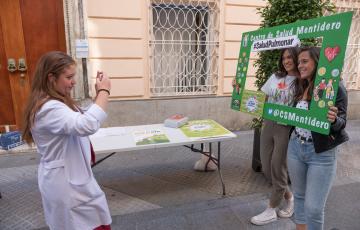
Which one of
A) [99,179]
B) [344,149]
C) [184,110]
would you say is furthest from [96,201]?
[344,149]

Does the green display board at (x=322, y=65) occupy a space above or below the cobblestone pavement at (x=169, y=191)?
above

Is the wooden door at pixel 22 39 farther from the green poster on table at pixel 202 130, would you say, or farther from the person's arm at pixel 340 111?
the person's arm at pixel 340 111

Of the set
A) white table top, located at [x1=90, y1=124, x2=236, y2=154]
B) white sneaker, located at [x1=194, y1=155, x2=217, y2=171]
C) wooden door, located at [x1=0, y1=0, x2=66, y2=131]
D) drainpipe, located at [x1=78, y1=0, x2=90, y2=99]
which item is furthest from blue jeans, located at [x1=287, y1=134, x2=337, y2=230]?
wooden door, located at [x1=0, y1=0, x2=66, y2=131]

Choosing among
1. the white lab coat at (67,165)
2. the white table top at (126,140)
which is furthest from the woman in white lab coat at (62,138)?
the white table top at (126,140)

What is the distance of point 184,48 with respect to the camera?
228 inches

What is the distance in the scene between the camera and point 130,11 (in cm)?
509

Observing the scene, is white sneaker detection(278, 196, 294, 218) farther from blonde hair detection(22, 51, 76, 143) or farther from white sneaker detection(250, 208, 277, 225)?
blonde hair detection(22, 51, 76, 143)

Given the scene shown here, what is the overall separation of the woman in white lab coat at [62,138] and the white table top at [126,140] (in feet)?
3.54

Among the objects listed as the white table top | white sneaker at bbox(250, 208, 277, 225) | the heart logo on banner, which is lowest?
white sneaker at bbox(250, 208, 277, 225)

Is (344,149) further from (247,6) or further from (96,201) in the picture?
(96,201)

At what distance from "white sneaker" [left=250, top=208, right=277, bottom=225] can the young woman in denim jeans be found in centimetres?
72

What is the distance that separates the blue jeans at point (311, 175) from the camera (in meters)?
1.87

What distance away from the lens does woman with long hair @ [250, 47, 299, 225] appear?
7.43 ft

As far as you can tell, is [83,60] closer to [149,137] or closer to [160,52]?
[160,52]
